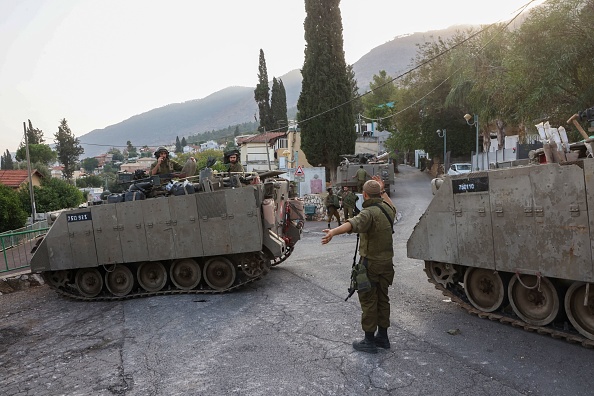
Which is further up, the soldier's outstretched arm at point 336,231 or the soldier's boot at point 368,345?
the soldier's outstretched arm at point 336,231

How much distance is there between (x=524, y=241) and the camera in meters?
6.13

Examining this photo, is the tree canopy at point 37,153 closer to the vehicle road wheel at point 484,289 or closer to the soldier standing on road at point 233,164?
the soldier standing on road at point 233,164

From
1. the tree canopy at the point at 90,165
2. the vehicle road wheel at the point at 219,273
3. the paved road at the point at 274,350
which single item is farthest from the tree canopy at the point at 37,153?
the tree canopy at the point at 90,165

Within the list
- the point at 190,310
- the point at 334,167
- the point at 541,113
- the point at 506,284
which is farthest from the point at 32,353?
the point at 334,167

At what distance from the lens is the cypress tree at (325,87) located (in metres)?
31.7

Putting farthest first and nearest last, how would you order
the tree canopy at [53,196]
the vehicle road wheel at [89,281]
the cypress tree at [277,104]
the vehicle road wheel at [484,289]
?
the cypress tree at [277,104] < the tree canopy at [53,196] < the vehicle road wheel at [89,281] < the vehicle road wheel at [484,289]

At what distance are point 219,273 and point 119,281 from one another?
6.95 feet

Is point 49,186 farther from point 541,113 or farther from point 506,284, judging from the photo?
point 506,284

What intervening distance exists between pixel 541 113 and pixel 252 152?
41370mm

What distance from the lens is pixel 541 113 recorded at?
54.3 feet

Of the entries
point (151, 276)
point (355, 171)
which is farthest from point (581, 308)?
point (355, 171)

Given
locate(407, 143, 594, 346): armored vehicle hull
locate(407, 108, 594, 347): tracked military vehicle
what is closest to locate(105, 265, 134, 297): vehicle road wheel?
locate(407, 143, 594, 346): armored vehicle hull

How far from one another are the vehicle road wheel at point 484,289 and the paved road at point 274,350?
27 cm

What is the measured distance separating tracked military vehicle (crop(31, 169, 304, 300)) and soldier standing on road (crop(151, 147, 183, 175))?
0.54 m
